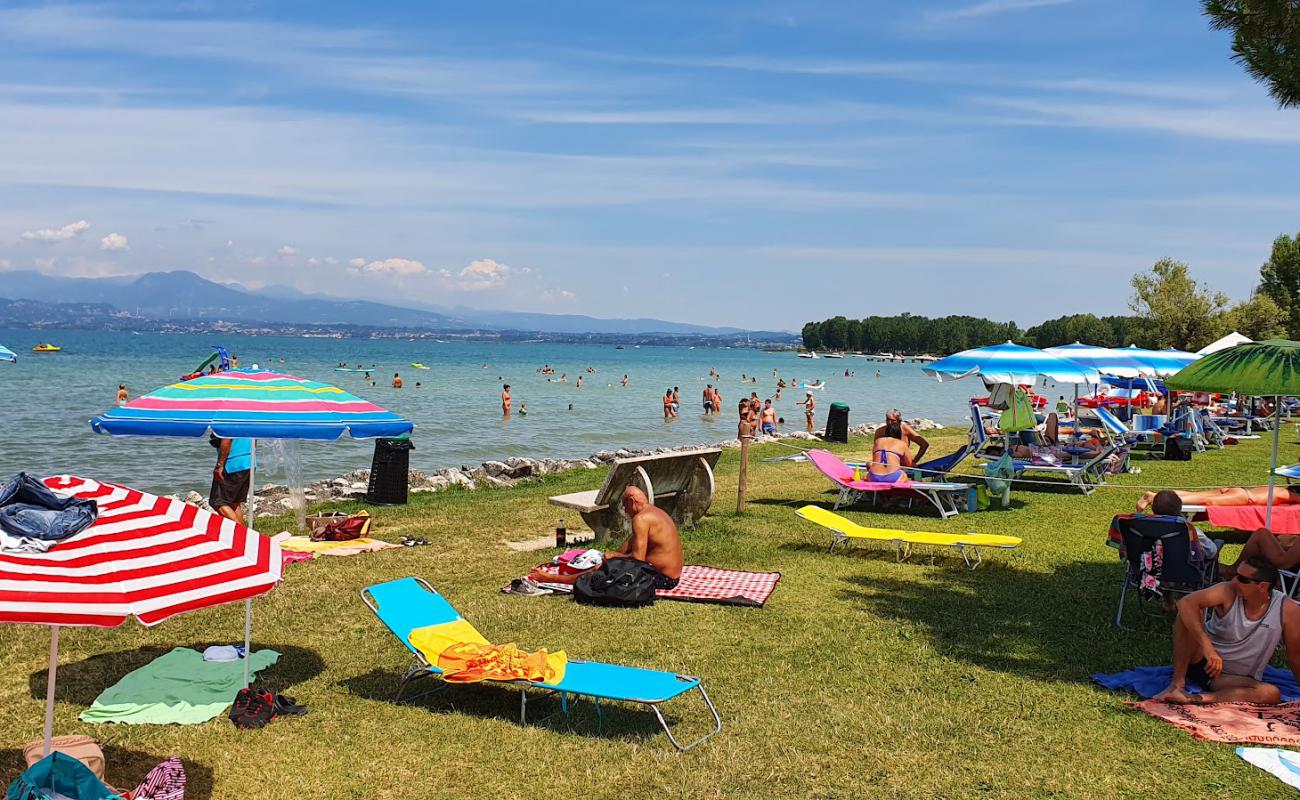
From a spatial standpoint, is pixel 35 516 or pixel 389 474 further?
pixel 389 474

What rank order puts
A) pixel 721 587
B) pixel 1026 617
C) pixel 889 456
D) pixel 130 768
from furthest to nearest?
pixel 889 456 → pixel 721 587 → pixel 1026 617 → pixel 130 768

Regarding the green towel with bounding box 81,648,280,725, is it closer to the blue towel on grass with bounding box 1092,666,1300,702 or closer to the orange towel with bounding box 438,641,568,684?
the orange towel with bounding box 438,641,568,684

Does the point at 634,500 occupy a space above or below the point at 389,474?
above

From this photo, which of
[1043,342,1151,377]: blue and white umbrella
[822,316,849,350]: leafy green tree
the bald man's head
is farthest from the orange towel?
[822,316,849,350]: leafy green tree

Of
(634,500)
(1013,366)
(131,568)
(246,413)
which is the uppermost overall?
(1013,366)

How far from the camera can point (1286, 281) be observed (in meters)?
40.1

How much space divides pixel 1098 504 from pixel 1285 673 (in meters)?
7.38

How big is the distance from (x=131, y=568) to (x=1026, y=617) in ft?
20.7

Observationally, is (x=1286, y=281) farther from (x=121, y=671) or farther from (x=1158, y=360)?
(x=121, y=671)

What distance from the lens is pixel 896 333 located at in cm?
16562

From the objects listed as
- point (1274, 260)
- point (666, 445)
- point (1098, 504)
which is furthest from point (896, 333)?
point (1098, 504)


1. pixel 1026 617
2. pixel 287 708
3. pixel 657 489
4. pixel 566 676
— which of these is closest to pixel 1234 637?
pixel 1026 617

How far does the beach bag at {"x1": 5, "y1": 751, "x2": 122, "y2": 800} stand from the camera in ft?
12.2

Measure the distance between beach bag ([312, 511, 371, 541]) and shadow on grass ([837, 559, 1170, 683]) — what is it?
17.7ft
